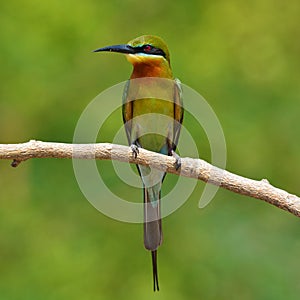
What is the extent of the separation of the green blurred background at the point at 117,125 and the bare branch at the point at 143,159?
1.20m

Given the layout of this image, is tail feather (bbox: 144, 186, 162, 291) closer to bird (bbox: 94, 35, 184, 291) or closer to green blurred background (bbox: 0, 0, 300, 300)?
bird (bbox: 94, 35, 184, 291)

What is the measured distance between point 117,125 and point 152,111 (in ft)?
3.20

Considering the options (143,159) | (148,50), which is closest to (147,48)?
(148,50)

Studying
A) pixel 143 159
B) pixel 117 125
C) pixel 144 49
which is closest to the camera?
pixel 143 159

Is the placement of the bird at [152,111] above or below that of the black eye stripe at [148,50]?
below

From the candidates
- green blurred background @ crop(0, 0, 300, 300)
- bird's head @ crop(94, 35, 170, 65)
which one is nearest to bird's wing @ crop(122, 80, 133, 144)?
bird's head @ crop(94, 35, 170, 65)

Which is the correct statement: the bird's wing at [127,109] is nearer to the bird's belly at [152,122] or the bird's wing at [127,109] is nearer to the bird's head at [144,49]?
the bird's belly at [152,122]

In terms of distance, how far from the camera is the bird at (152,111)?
2.76 meters

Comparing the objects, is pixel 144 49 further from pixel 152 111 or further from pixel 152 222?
pixel 152 222

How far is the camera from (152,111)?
283cm

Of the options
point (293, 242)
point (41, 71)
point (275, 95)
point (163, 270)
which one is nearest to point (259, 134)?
point (275, 95)

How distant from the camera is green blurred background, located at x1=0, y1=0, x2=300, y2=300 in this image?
367 centimetres

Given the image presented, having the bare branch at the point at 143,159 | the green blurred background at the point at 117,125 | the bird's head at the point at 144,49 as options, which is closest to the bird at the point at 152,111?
the bird's head at the point at 144,49

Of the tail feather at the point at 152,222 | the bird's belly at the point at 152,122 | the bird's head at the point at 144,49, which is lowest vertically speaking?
the tail feather at the point at 152,222
